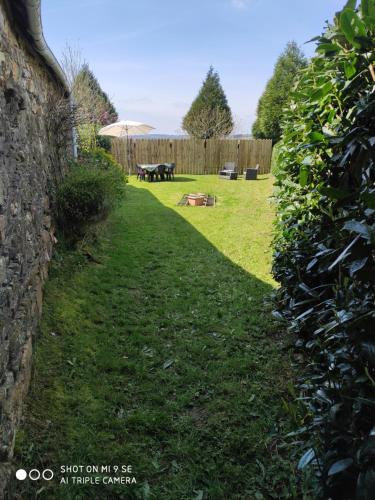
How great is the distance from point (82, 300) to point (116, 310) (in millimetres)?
380

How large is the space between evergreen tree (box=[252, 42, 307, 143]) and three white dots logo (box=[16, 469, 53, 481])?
56.5ft

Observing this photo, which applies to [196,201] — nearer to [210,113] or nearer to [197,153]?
[197,153]

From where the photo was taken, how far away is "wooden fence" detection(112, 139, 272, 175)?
49.8 feet

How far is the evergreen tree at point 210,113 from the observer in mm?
20750

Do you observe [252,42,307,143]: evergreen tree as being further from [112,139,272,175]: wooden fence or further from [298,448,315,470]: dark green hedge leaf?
[298,448,315,470]: dark green hedge leaf

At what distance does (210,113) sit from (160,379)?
21.2m

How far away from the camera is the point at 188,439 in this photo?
2.05 metres

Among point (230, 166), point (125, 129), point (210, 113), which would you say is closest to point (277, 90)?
point (210, 113)

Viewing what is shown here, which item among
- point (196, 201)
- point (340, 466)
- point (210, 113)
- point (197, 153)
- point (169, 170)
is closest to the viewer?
point (340, 466)

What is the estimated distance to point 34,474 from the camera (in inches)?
69.0

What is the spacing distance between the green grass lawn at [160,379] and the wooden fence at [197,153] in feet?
36.9

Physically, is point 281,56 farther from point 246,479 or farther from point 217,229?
point 246,479

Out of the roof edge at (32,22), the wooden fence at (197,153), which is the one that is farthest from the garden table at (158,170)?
the roof edge at (32,22)

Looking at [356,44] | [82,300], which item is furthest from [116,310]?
[356,44]
